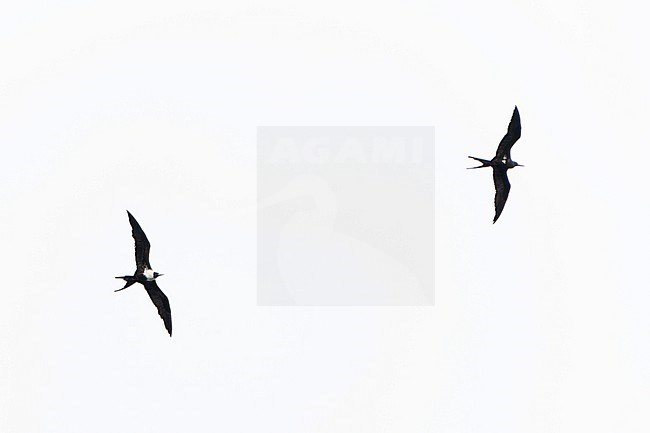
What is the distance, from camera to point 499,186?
4572cm

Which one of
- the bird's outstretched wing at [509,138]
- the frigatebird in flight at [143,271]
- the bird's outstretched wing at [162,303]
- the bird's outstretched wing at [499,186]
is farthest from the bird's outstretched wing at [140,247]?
the bird's outstretched wing at [509,138]

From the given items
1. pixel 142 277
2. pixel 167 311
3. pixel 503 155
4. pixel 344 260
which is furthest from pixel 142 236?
pixel 344 260

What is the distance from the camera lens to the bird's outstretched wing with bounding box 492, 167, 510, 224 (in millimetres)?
45312

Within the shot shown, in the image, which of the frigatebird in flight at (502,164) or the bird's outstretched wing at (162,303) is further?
the bird's outstretched wing at (162,303)

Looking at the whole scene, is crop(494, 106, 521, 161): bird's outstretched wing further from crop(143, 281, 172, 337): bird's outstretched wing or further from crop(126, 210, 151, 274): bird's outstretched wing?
crop(143, 281, 172, 337): bird's outstretched wing

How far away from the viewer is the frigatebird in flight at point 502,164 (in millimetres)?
42875

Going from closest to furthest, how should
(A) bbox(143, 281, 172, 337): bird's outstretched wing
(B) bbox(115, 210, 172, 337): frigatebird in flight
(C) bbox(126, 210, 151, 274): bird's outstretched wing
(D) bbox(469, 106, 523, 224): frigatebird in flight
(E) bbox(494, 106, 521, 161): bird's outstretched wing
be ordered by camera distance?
1. (C) bbox(126, 210, 151, 274): bird's outstretched wing
2. (B) bbox(115, 210, 172, 337): frigatebird in flight
3. (E) bbox(494, 106, 521, 161): bird's outstretched wing
4. (D) bbox(469, 106, 523, 224): frigatebird in flight
5. (A) bbox(143, 281, 172, 337): bird's outstretched wing

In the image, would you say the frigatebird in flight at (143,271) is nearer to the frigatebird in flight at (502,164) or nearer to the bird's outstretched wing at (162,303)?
the bird's outstretched wing at (162,303)

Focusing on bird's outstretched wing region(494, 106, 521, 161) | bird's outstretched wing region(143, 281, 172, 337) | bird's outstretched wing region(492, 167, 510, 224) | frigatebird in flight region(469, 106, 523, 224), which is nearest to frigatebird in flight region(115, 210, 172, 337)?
bird's outstretched wing region(143, 281, 172, 337)

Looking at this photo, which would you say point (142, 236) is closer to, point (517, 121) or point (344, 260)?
point (517, 121)

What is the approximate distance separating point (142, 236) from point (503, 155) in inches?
775

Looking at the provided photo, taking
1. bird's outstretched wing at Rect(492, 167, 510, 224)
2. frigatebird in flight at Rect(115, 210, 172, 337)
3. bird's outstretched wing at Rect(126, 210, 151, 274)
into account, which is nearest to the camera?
bird's outstretched wing at Rect(126, 210, 151, 274)

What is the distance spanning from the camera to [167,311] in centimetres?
4450

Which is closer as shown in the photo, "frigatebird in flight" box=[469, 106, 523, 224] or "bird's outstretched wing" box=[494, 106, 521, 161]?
"bird's outstretched wing" box=[494, 106, 521, 161]
